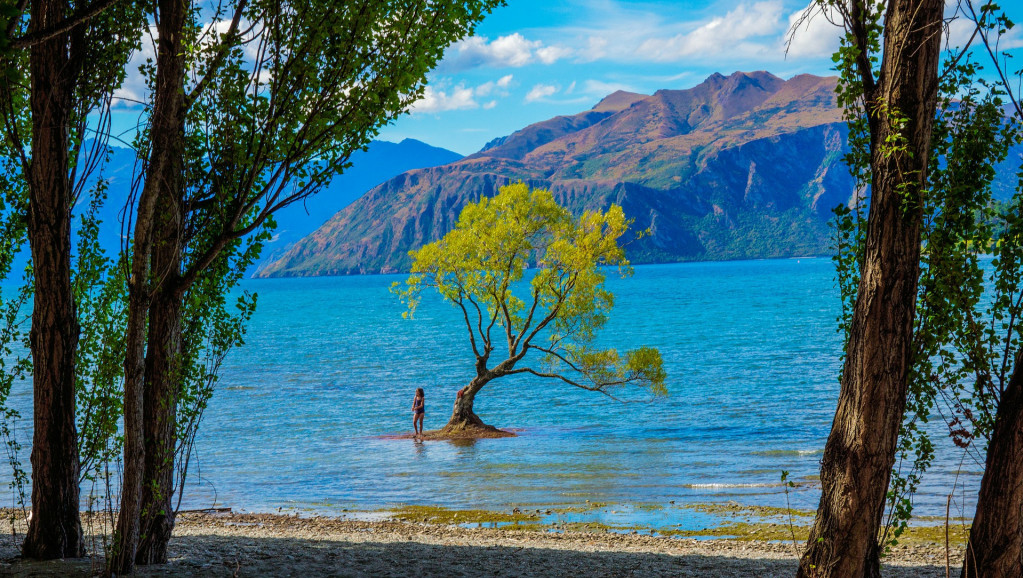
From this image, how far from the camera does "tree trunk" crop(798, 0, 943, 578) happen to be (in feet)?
21.4

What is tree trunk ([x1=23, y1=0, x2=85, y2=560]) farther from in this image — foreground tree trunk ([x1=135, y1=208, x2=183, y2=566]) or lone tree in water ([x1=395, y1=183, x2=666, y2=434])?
lone tree in water ([x1=395, y1=183, x2=666, y2=434])

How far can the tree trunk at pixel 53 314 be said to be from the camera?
8.62 m

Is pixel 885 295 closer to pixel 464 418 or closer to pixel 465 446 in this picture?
pixel 465 446

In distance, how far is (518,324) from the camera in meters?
31.4

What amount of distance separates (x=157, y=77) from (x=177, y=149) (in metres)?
0.70

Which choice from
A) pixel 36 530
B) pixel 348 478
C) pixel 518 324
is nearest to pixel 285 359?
pixel 518 324

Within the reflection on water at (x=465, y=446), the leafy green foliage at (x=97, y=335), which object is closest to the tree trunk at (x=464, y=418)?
the reflection on water at (x=465, y=446)

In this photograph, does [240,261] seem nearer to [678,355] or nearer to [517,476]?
[517,476]

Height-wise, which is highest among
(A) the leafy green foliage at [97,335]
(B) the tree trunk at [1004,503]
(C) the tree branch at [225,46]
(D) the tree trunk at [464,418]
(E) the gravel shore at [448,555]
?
(C) the tree branch at [225,46]

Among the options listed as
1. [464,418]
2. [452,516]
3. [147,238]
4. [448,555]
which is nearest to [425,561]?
[448,555]

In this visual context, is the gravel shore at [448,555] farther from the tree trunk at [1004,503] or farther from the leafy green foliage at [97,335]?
the tree trunk at [1004,503]

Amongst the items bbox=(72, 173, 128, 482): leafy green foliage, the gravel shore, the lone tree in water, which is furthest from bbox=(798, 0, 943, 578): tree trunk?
the lone tree in water

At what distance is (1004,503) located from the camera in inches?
258

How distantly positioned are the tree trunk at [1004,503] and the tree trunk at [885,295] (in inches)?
32.2
